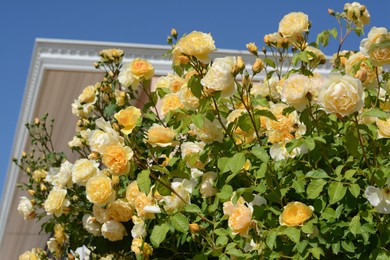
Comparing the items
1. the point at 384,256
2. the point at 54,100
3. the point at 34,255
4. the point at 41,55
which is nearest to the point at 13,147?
the point at 54,100

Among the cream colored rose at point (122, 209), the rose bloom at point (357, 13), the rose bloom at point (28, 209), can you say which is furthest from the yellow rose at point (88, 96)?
the rose bloom at point (357, 13)

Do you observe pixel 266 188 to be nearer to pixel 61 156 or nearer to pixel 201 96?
pixel 201 96

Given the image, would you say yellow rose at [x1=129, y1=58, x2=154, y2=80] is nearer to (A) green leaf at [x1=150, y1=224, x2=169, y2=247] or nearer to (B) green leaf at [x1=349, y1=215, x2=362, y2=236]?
(A) green leaf at [x1=150, y1=224, x2=169, y2=247]

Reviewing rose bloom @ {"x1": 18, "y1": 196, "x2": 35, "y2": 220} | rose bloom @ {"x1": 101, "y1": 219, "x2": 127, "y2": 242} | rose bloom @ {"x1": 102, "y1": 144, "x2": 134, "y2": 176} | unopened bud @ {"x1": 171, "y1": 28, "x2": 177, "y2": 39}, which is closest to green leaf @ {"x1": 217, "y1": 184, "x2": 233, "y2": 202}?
rose bloom @ {"x1": 102, "y1": 144, "x2": 134, "y2": 176}

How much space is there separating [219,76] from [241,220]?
44cm

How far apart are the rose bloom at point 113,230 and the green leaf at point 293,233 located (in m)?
0.99

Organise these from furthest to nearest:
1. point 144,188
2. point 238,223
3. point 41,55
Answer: point 41,55 → point 144,188 → point 238,223

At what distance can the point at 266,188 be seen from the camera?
2.50m

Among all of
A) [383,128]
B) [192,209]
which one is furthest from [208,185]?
[383,128]

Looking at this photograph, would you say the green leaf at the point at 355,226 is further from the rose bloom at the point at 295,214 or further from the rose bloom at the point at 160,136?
the rose bloom at the point at 160,136

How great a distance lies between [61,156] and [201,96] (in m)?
2.08

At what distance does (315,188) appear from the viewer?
2332 millimetres

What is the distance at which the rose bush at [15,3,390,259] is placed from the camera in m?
2.28

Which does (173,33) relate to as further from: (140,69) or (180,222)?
(180,222)
